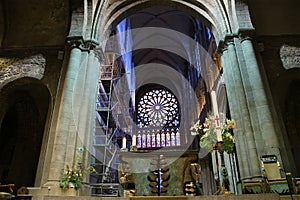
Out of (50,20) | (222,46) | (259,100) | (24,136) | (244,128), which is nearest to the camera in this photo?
(259,100)

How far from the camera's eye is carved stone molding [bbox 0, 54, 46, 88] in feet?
28.7

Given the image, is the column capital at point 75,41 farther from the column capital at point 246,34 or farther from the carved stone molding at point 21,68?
the column capital at point 246,34

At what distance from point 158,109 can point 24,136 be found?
1654cm

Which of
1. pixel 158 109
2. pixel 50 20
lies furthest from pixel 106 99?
pixel 158 109

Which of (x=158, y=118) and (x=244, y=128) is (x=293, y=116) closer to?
(x=244, y=128)

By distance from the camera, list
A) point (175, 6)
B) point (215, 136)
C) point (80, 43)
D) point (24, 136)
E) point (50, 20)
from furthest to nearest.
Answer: point (24, 136) → point (175, 6) → point (50, 20) → point (80, 43) → point (215, 136)

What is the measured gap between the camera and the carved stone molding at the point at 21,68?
876 cm

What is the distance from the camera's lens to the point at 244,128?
24.1ft

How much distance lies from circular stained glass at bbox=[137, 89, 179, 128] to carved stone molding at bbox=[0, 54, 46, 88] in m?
17.5

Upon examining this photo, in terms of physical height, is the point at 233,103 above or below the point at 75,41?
below

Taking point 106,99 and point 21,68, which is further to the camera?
point 106,99

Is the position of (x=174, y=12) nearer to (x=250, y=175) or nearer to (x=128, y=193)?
(x=250, y=175)

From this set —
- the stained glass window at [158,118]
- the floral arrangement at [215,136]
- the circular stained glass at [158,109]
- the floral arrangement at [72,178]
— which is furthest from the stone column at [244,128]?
the circular stained glass at [158,109]

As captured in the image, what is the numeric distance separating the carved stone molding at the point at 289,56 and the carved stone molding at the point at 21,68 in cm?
884
